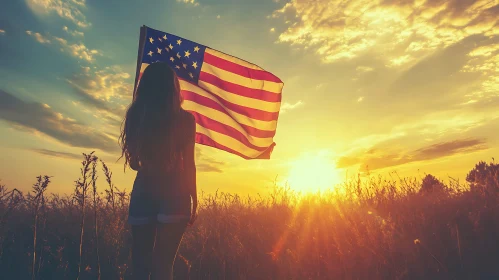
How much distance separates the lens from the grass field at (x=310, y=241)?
12.3 ft

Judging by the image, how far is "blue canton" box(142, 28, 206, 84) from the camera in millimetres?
5922

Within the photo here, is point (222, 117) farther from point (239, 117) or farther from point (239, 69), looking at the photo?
point (239, 69)

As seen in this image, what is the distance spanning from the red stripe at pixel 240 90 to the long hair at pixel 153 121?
3.58 meters

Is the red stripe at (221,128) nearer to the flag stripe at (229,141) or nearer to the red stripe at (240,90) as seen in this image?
the flag stripe at (229,141)

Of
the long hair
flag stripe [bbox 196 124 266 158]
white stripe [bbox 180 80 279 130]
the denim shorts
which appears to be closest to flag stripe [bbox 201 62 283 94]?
white stripe [bbox 180 80 279 130]

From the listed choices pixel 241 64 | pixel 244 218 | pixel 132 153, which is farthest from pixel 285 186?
pixel 132 153

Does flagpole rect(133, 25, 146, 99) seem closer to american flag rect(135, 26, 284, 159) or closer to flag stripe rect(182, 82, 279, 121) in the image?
american flag rect(135, 26, 284, 159)

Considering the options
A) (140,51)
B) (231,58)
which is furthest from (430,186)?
(140,51)

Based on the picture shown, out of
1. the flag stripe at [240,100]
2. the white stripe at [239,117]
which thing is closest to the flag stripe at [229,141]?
the white stripe at [239,117]

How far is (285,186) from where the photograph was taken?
8.77 m

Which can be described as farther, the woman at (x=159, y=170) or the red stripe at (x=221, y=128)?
the red stripe at (x=221, y=128)

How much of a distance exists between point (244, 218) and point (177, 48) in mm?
3709

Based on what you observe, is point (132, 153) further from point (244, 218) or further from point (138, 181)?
point (244, 218)

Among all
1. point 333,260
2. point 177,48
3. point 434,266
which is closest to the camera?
point 434,266
